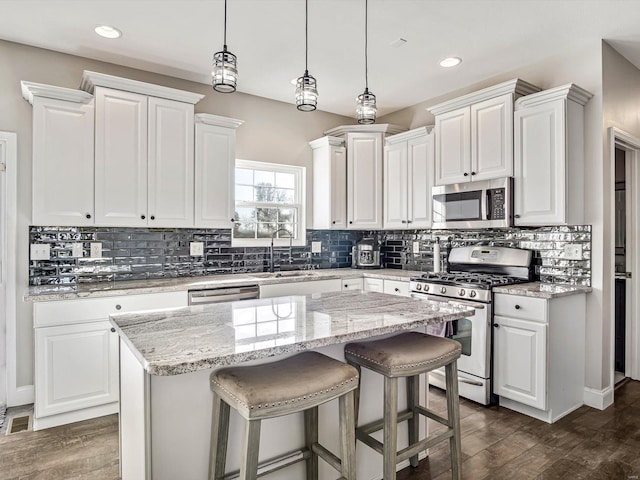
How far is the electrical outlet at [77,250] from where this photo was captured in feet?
10.4

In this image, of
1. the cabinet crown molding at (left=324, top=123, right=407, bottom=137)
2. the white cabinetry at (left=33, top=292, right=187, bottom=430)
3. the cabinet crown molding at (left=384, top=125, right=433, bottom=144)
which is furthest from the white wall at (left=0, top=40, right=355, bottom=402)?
the cabinet crown molding at (left=384, top=125, right=433, bottom=144)

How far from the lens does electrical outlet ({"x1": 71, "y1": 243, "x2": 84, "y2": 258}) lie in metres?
3.17

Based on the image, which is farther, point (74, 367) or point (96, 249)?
point (96, 249)

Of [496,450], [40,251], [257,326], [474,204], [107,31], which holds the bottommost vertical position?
[496,450]

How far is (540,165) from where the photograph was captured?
3.04m

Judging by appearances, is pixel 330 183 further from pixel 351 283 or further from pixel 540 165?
pixel 540 165

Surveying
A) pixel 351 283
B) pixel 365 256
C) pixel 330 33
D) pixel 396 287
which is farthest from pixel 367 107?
pixel 365 256

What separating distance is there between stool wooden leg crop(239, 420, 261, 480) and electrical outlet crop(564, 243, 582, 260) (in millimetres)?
2844

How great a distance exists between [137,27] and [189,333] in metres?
2.38

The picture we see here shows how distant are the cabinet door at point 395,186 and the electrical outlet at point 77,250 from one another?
2909 mm

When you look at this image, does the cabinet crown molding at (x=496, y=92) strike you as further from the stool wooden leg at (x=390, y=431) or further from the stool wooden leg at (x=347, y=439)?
the stool wooden leg at (x=347, y=439)

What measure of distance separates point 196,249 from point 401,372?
260 centimetres

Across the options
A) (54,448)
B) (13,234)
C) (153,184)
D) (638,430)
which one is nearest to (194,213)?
(153,184)

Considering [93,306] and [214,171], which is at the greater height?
[214,171]
